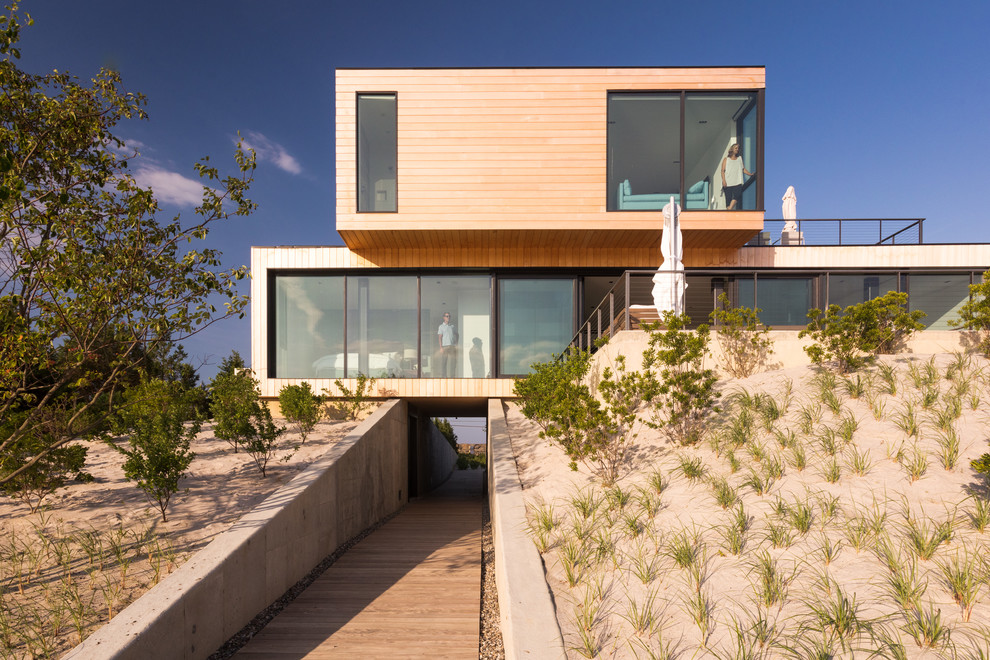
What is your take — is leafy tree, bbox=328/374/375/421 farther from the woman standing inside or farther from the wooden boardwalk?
the woman standing inside

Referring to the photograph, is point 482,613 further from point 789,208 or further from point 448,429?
point 448,429

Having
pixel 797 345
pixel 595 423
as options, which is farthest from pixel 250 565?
pixel 797 345

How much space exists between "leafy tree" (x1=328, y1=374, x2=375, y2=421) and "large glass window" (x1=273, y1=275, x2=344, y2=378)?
74 centimetres

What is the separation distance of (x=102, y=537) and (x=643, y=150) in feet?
34.9

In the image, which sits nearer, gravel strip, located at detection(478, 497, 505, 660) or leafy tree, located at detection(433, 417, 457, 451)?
gravel strip, located at detection(478, 497, 505, 660)

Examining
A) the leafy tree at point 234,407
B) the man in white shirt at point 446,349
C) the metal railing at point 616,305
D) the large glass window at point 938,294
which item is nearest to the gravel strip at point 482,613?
the leafy tree at point 234,407

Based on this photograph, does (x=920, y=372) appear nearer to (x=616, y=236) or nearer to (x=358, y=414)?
(x=616, y=236)

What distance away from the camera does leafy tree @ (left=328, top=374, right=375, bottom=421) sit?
1048 cm

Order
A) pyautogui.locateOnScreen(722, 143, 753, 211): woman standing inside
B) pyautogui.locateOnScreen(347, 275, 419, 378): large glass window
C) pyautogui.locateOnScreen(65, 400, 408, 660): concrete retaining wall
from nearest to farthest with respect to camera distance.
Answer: pyautogui.locateOnScreen(65, 400, 408, 660): concrete retaining wall → pyautogui.locateOnScreen(722, 143, 753, 211): woman standing inside → pyautogui.locateOnScreen(347, 275, 419, 378): large glass window

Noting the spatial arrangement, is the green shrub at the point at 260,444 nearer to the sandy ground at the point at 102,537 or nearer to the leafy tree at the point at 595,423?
the sandy ground at the point at 102,537

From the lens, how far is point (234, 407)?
25.2 feet

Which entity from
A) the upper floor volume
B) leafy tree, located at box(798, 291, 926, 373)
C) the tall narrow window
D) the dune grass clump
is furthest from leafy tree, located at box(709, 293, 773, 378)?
the dune grass clump

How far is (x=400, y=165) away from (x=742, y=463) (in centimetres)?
853

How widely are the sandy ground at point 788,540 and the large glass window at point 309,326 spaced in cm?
708
